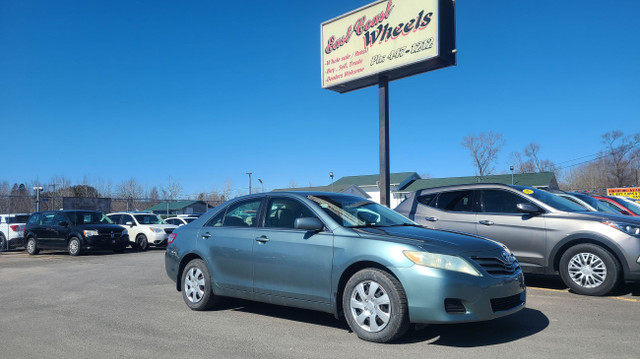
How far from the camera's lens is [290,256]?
537cm

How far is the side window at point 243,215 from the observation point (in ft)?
19.9

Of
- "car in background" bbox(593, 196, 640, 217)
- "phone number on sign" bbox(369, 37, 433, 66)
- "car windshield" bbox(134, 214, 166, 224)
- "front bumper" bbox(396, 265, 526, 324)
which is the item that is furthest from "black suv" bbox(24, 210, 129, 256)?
"car in background" bbox(593, 196, 640, 217)

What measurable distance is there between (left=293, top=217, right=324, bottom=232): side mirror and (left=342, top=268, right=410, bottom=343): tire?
687 mm

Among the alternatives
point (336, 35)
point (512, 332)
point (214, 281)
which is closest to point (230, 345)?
point (214, 281)

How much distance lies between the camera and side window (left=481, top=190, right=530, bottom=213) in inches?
322

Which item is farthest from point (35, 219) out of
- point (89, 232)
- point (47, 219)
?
point (89, 232)

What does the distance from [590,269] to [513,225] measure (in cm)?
129

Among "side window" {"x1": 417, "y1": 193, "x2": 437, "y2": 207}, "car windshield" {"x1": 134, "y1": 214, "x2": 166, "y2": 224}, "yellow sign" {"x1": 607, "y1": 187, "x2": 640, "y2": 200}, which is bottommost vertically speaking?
"car windshield" {"x1": 134, "y1": 214, "x2": 166, "y2": 224}

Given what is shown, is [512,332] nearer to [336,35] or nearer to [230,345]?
[230,345]

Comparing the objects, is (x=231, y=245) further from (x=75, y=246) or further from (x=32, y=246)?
(x=32, y=246)

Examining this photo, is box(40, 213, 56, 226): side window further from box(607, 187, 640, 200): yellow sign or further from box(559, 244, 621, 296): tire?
box(607, 187, 640, 200): yellow sign

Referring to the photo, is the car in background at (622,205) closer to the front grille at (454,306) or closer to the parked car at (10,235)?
the front grille at (454,306)

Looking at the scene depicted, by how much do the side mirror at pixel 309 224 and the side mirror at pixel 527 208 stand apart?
153 inches

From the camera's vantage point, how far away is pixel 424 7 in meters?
16.7
